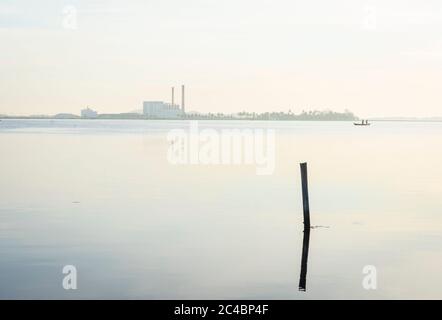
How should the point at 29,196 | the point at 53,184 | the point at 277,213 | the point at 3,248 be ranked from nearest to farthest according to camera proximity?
the point at 3,248 < the point at 277,213 < the point at 29,196 < the point at 53,184

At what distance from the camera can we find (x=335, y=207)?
4181 centimetres

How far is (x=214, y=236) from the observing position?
32.0 m

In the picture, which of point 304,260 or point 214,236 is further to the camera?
point 214,236

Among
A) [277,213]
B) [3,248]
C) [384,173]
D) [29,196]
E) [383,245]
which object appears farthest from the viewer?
[384,173]

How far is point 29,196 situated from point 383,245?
25400mm

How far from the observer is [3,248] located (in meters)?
27.8

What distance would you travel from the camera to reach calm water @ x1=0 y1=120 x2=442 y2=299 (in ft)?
75.2

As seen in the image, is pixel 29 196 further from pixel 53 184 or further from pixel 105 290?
pixel 105 290

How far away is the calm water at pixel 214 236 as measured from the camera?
75.2 ft

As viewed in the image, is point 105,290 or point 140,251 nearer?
point 105,290

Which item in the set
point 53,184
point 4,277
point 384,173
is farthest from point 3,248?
point 384,173

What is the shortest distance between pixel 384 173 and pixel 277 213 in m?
33.1
